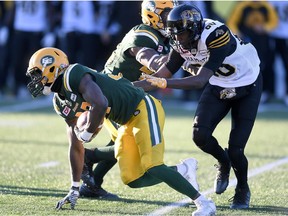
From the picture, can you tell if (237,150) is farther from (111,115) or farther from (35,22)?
(35,22)

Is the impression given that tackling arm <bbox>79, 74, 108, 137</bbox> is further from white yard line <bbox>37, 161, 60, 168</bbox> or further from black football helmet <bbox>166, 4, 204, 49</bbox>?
white yard line <bbox>37, 161, 60, 168</bbox>

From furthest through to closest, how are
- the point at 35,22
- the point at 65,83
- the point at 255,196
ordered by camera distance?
the point at 35,22, the point at 255,196, the point at 65,83

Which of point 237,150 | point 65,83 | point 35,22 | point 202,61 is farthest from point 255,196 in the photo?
point 35,22

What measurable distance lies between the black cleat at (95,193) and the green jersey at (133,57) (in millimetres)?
988

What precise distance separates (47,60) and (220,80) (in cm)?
144

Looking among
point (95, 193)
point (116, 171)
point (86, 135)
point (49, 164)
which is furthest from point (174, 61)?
point (49, 164)

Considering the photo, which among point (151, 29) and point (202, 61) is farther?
point (151, 29)

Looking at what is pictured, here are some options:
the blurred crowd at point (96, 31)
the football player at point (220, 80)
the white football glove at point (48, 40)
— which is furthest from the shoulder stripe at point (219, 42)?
the white football glove at point (48, 40)

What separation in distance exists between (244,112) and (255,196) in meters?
0.81

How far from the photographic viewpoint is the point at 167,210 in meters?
6.34

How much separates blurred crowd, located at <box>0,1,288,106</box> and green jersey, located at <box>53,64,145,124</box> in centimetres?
788

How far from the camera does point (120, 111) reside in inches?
244

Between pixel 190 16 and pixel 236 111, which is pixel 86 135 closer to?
pixel 190 16

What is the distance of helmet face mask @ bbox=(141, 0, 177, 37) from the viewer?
23.9 feet
